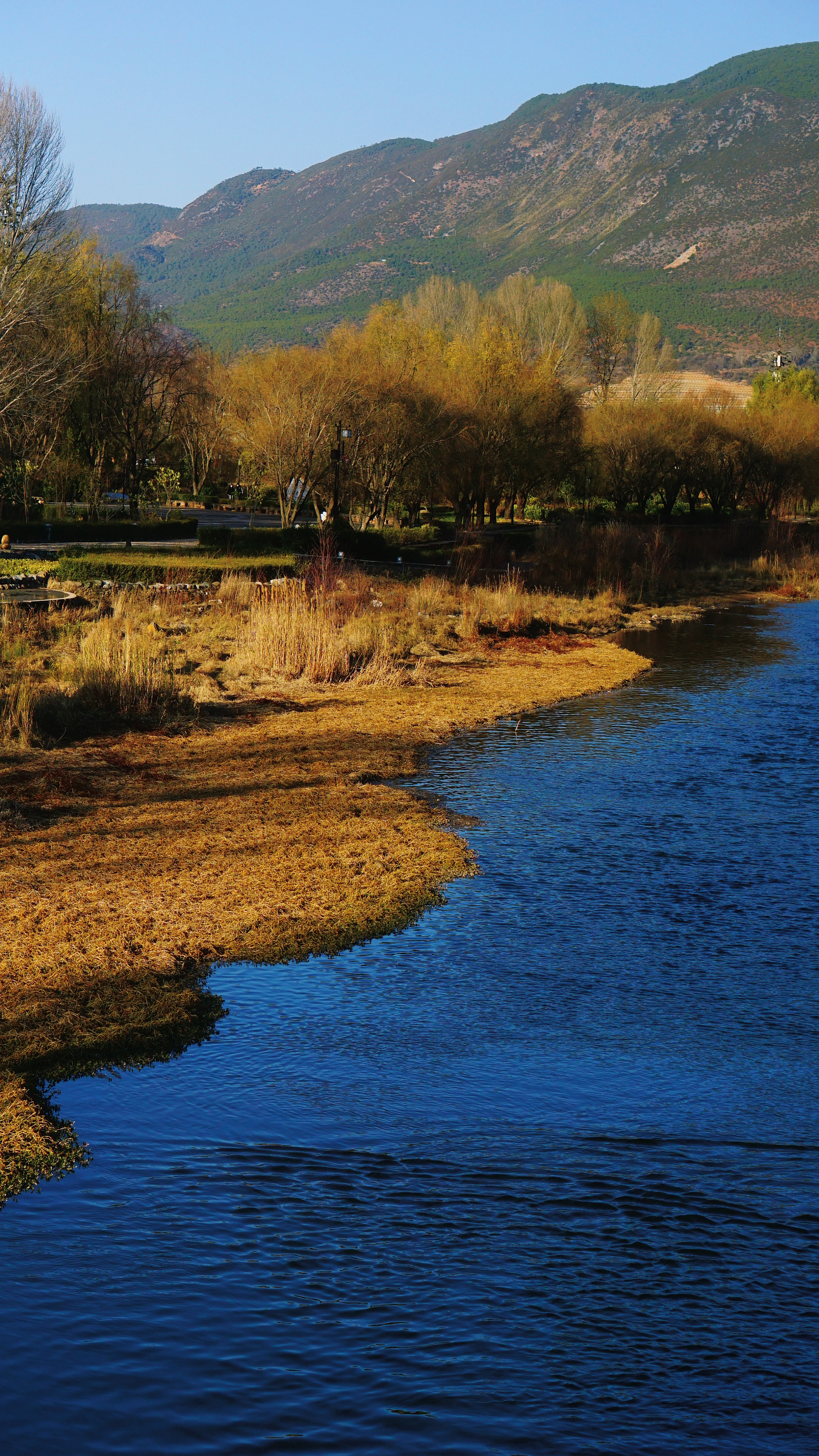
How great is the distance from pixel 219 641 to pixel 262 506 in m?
45.6

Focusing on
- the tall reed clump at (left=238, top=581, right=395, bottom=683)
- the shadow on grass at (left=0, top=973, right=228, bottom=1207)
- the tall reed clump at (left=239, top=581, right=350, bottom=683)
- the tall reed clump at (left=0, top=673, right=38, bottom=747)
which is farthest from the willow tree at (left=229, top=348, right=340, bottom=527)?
the shadow on grass at (left=0, top=973, right=228, bottom=1207)

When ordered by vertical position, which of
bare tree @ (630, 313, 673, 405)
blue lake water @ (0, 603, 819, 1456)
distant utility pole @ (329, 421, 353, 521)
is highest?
bare tree @ (630, 313, 673, 405)

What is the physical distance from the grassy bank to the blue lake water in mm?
329

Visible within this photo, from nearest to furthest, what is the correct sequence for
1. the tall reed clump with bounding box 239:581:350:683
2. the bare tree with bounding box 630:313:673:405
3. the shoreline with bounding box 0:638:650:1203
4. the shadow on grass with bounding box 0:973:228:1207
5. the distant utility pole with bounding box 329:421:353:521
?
the shadow on grass with bounding box 0:973:228:1207 → the shoreline with bounding box 0:638:650:1203 → the tall reed clump with bounding box 239:581:350:683 → the distant utility pole with bounding box 329:421:353:521 → the bare tree with bounding box 630:313:673:405

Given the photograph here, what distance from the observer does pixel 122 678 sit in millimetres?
14797

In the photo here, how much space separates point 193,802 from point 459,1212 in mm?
6374

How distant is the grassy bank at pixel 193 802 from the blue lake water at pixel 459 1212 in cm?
33

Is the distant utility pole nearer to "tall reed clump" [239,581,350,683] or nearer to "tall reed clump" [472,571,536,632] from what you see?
"tall reed clump" [472,571,536,632]

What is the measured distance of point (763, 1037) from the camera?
689 cm

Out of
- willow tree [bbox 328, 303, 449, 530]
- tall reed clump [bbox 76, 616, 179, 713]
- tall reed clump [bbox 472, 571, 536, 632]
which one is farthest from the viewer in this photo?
willow tree [bbox 328, 303, 449, 530]

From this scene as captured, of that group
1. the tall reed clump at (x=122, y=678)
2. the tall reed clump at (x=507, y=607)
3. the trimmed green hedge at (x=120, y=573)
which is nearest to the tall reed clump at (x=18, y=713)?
the tall reed clump at (x=122, y=678)

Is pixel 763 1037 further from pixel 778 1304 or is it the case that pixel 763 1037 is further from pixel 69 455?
pixel 69 455

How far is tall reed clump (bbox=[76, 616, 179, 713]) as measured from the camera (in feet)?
47.9

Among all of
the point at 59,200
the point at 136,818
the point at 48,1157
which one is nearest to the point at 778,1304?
the point at 48,1157
